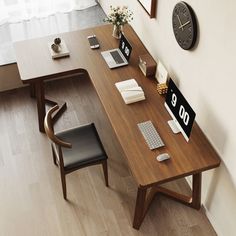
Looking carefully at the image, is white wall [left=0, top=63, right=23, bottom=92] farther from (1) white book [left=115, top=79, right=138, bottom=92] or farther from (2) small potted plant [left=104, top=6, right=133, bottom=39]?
(1) white book [left=115, top=79, right=138, bottom=92]

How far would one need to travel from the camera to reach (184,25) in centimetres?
234

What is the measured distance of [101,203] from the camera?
9.37 ft

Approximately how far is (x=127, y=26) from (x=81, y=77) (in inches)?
31.2

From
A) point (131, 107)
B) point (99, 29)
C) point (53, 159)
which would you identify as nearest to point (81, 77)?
point (99, 29)

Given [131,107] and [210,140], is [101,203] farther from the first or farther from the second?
[210,140]

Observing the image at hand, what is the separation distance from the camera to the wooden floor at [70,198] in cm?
272

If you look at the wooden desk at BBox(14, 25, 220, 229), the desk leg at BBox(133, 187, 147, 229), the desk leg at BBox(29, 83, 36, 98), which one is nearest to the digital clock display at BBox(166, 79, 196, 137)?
the wooden desk at BBox(14, 25, 220, 229)

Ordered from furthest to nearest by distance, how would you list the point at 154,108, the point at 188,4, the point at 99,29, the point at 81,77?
1. the point at 81,77
2. the point at 99,29
3. the point at 154,108
4. the point at 188,4

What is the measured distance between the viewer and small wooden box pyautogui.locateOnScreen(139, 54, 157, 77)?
285 cm

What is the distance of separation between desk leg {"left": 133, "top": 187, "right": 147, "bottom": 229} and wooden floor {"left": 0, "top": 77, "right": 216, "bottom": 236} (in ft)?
0.26

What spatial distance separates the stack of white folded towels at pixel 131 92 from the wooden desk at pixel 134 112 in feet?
0.13

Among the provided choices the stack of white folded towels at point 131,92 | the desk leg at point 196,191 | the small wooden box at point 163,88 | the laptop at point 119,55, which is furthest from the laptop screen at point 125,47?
the desk leg at point 196,191

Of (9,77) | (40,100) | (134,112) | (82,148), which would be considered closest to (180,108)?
(134,112)

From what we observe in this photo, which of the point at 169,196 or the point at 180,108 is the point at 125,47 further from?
the point at 169,196
